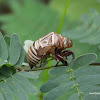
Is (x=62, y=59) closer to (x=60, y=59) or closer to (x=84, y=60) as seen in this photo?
(x=60, y=59)

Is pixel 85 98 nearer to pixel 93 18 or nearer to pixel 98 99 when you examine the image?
pixel 98 99

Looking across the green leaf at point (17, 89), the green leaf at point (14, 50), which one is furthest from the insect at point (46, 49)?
the green leaf at point (17, 89)

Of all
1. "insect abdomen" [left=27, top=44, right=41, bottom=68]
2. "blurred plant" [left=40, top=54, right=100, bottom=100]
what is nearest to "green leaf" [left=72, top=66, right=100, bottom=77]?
"blurred plant" [left=40, top=54, right=100, bottom=100]

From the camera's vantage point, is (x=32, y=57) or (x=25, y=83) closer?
(x=25, y=83)

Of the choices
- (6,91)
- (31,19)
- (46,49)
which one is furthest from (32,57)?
(31,19)

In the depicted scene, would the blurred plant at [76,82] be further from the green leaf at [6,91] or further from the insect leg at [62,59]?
the green leaf at [6,91]

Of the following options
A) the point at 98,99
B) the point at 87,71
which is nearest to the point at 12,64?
the point at 87,71
